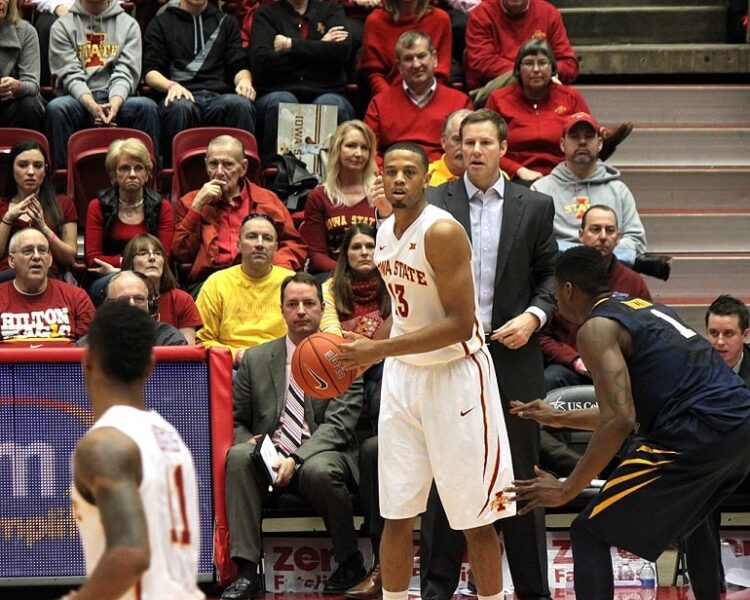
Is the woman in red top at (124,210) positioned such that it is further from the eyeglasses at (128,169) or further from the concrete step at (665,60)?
the concrete step at (665,60)

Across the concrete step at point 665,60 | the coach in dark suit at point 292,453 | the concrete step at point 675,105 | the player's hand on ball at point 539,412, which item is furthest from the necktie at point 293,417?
the concrete step at point 665,60

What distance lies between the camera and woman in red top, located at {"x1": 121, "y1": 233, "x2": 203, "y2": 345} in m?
7.73

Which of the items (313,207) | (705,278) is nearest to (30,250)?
(313,207)

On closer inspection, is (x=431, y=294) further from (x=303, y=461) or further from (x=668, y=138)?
(x=668, y=138)

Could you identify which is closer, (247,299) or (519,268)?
(519,268)

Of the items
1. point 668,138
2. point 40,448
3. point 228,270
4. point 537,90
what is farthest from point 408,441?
point 668,138

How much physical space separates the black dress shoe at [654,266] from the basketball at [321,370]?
8.60ft

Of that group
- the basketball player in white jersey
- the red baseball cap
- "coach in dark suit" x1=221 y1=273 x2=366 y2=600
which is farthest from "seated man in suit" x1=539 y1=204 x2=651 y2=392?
the basketball player in white jersey

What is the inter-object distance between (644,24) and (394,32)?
2422 mm

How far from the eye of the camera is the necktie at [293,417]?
7180 millimetres

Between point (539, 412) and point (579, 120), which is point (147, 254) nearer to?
point (579, 120)

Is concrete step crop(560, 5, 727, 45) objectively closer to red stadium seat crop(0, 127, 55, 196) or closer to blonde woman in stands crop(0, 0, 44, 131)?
blonde woman in stands crop(0, 0, 44, 131)

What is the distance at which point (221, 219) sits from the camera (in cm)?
855

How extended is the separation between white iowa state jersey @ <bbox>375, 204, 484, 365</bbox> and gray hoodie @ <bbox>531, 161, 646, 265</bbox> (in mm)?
2761
